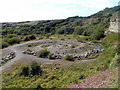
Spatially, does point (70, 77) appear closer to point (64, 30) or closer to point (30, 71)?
point (30, 71)

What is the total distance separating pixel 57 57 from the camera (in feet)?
96.5

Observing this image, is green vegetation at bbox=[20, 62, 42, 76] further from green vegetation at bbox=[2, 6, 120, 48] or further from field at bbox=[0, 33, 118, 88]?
green vegetation at bbox=[2, 6, 120, 48]

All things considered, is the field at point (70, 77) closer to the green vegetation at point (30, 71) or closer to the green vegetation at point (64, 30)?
the green vegetation at point (30, 71)

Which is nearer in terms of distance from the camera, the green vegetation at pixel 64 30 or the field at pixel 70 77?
the field at pixel 70 77

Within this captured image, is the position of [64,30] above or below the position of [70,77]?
above

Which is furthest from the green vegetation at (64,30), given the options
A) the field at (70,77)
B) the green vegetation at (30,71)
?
the green vegetation at (30,71)

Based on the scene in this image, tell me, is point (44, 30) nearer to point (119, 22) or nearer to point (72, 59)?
point (119, 22)

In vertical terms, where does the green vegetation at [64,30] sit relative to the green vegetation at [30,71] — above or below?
above

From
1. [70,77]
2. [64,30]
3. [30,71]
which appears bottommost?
[30,71]

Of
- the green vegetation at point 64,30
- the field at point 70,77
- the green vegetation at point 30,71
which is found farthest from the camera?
the green vegetation at point 64,30

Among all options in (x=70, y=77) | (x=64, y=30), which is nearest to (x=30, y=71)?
(x=70, y=77)


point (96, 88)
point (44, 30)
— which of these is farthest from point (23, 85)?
point (44, 30)

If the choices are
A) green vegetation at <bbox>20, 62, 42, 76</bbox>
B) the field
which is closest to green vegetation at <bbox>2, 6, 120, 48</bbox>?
A: the field

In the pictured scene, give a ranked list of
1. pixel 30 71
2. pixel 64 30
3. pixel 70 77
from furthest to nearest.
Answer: pixel 64 30
pixel 30 71
pixel 70 77
